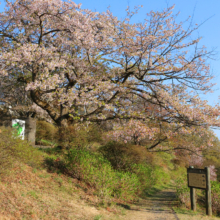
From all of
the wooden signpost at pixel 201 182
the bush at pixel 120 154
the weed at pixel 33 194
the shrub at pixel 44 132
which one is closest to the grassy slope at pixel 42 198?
the weed at pixel 33 194

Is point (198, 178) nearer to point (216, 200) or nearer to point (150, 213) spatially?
point (216, 200)

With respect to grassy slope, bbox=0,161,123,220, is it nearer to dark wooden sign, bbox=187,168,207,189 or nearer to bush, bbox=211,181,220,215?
dark wooden sign, bbox=187,168,207,189

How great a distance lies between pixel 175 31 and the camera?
11359 millimetres

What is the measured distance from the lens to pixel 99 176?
816 cm

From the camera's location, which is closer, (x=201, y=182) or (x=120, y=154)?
(x=201, y=182)

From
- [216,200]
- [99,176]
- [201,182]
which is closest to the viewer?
[201,182]

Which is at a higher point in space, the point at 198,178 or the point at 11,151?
the point at 11,151

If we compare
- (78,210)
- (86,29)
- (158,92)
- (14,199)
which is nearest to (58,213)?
(78,210)

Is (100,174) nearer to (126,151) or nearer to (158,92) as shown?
(126,151)

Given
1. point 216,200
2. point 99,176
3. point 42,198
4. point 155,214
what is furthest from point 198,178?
point 42,198

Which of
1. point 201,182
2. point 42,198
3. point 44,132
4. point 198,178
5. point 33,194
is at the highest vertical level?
point 44,132

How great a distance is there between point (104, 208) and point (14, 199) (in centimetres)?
288

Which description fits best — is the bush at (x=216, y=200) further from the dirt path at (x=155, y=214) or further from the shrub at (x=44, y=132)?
the shrub at (x=44, y=132)

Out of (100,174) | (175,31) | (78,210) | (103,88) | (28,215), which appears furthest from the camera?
(175,31)
